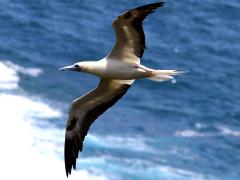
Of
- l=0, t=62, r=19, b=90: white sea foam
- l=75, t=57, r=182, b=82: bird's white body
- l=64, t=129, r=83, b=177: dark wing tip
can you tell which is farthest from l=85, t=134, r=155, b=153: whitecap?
l=75, t=57, r=182, b=82: bird's white body

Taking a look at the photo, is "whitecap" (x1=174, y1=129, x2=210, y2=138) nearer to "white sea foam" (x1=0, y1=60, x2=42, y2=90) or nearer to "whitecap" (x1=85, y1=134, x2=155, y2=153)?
"whitecap" (x1=85, y1=134, x2=155, y2=153)

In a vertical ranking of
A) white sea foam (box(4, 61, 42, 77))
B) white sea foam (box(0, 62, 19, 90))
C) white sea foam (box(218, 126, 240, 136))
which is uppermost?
white sea foam (box(0, 62, 19, 90))

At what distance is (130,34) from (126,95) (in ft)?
147

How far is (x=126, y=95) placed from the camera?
70.9 metres

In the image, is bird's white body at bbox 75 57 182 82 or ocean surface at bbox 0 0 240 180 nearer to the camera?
bird's white body at bbox 75 57 182 82

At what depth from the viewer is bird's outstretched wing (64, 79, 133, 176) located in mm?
27922

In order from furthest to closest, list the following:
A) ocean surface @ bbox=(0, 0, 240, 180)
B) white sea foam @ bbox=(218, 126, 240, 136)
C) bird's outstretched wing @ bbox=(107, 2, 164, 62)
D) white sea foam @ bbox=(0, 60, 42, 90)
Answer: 1. white sea foam @ bbox=(218, 126, 240, 136)
2. white sea foam @ bbox=(0, 60, 42, 90)
3. ocean surface @ bbox=(0, 0, 240, 180)
4. bird's outstretched wing @ bbox=(107, 2, 164, 62)

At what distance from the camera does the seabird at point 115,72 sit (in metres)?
25.8

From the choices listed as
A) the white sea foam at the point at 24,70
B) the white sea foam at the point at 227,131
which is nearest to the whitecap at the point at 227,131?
the white sea foam at the point at 227,131

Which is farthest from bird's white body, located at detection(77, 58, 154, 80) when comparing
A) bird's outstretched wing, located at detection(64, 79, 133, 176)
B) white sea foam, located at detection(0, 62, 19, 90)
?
white sea foam, located at detection(0, 62, 19, 90)

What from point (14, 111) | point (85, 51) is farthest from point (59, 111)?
point (85, 51)

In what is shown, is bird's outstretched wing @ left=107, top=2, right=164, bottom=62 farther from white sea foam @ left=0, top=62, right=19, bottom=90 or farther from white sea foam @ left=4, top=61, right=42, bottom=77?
white sea foam @ left=4, top=61, right=42, bottom=77

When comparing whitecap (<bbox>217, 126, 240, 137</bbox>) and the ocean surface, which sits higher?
the ocean surface

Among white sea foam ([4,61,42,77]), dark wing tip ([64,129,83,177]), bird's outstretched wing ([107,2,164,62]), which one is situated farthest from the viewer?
white sea foam ([4,61,42,77])
